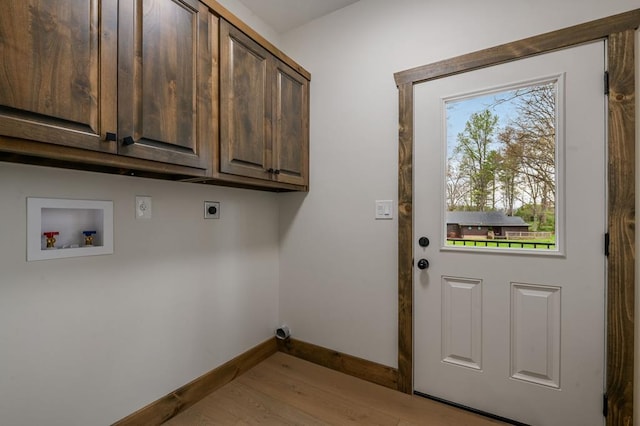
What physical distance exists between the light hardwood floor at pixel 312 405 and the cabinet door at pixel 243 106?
140 cm

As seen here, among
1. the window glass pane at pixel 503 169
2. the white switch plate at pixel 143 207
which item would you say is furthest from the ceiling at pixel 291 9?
the white switch plate at pixel 143 207

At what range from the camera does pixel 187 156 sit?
1366mm

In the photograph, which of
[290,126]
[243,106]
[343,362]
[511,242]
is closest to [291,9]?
[290,126]

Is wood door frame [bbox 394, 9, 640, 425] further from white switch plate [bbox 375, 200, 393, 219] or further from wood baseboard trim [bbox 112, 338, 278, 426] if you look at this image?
wood baseboard trim [bbox 112, 338, 278, 426]

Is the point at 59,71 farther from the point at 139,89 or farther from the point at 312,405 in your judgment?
the point at 312,405

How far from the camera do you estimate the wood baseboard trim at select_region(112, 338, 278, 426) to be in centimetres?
153

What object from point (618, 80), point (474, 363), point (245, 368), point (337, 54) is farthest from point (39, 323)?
point (618, 80)

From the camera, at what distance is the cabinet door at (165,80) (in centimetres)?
114

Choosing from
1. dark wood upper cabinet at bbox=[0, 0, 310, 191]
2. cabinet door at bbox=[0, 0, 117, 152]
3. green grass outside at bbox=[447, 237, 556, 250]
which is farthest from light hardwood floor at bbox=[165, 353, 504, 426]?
cabinet door at bbox=[0, 0, 117, 152]

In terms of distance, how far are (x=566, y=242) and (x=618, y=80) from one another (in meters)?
0.80

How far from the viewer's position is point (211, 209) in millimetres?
1909

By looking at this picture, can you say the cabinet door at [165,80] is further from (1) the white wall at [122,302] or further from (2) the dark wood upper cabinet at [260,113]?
(1) the white wall at [122,302]

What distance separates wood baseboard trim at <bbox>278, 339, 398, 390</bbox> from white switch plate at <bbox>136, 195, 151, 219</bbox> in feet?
4.92

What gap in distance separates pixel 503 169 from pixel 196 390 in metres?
2.27
